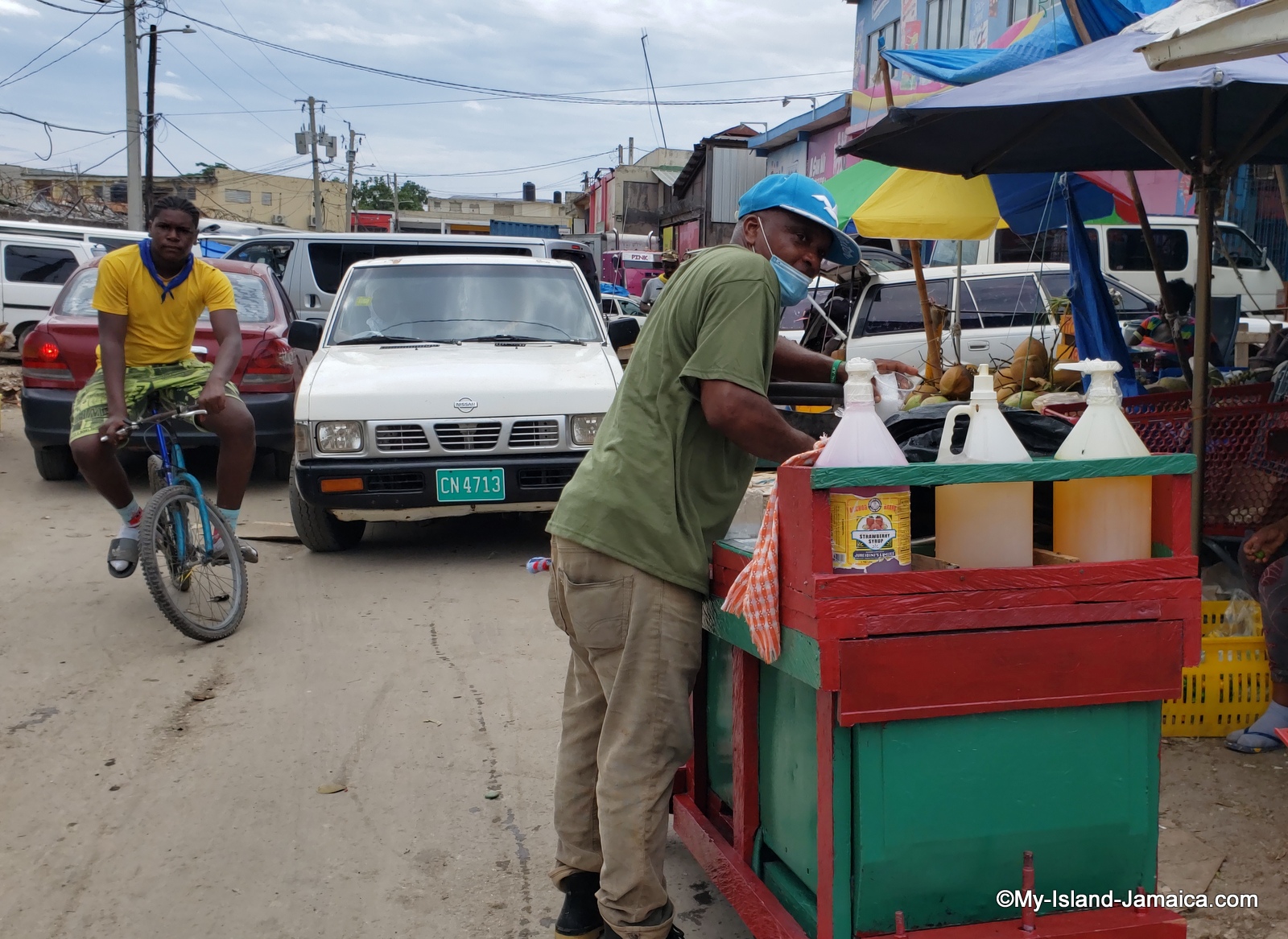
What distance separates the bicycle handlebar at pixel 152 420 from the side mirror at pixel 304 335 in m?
1.64

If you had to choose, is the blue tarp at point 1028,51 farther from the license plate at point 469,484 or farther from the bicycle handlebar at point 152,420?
the bicycle handlebar at point 152,420

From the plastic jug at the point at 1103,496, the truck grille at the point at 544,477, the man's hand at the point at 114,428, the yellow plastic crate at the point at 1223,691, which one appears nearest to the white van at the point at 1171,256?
the truck grille at the point at 544,477

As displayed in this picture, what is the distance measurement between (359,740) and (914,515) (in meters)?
2.38

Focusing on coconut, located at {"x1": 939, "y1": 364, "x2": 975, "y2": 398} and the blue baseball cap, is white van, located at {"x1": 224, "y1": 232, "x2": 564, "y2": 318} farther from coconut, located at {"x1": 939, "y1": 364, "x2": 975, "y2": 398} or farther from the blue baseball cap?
the blue baseball cap

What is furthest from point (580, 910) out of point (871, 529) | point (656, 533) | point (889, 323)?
point (889, 323)

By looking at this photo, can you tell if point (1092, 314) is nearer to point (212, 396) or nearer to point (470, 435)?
point (470, 435)

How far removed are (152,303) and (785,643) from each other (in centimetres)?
417

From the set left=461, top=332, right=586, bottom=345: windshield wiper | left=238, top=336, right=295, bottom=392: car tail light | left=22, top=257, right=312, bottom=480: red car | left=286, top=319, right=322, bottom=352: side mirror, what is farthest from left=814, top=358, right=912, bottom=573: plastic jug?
left=238, top=336, right=295, bottom=392: car tail light

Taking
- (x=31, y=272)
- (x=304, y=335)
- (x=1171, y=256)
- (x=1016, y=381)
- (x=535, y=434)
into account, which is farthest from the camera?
(x=31, y=272)

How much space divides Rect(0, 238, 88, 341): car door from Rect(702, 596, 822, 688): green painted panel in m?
16.2

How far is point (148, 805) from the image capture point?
11.3 ft

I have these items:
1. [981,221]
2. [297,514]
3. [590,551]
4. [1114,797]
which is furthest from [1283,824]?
[981,221]

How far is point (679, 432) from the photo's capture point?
7.68 feet

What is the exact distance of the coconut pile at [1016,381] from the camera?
6961 millimetres
